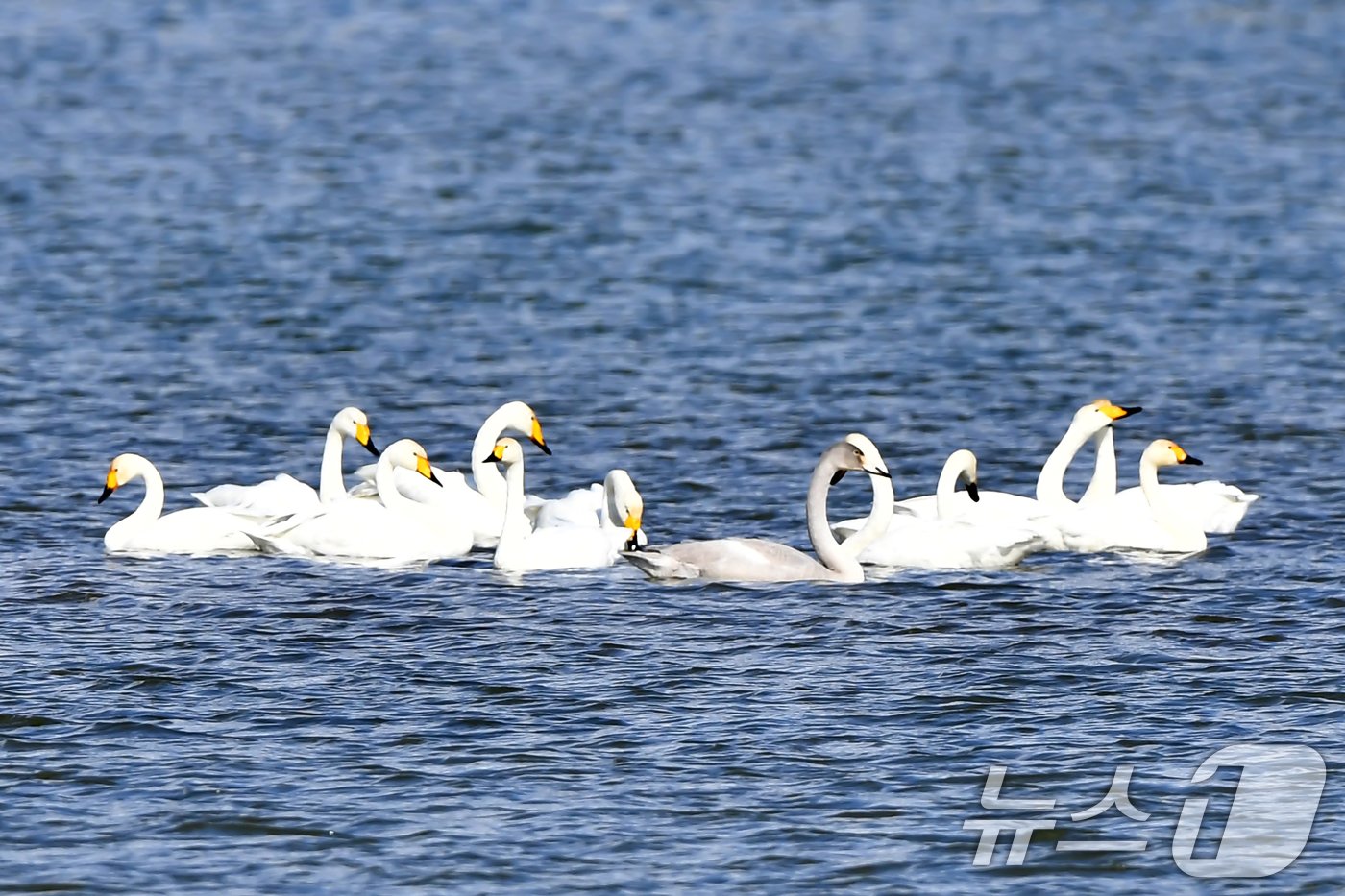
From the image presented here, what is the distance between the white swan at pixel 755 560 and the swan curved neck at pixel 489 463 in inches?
81.6

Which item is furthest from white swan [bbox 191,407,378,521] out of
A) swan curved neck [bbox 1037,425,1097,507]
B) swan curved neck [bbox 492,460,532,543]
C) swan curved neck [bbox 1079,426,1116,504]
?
swan curved neck [bbox 1079,426,1116,504]

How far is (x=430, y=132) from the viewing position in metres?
38.1

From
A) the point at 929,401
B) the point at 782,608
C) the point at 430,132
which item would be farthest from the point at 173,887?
the point at 430,132

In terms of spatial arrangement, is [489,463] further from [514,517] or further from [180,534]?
[180,534]

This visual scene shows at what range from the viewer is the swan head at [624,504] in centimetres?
1603

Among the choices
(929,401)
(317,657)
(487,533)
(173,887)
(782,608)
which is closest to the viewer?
(173,887)

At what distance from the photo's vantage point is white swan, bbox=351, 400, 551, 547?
17.3 m

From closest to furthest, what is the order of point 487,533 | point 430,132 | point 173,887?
1. point 173,887
2. point 487,533
3. point 430,132

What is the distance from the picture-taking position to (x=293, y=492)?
17047 mm

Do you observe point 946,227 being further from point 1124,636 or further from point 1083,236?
point 1124,636

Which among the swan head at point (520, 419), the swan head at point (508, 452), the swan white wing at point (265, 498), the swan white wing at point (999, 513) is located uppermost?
the swan head at point (520, 419)

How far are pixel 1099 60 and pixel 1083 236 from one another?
16614 mm

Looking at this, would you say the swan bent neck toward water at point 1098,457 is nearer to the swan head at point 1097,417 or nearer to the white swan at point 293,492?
the swan head at point 1097,417

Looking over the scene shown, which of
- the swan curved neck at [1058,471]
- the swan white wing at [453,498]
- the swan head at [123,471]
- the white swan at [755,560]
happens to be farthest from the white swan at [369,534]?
the swan curved neck at [1058,471]
